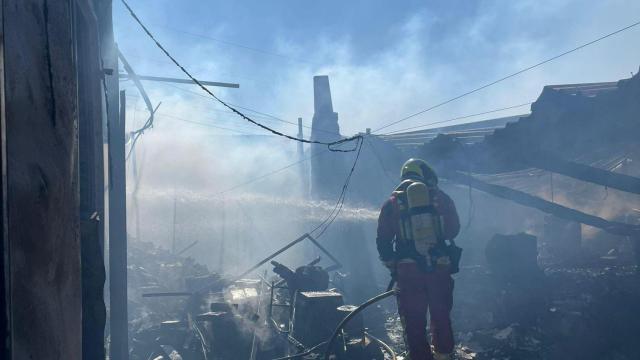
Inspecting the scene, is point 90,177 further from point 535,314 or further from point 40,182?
point 535,314

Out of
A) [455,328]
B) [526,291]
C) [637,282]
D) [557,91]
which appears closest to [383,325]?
[455,328]

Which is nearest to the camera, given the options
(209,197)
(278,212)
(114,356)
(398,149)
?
(114,356)

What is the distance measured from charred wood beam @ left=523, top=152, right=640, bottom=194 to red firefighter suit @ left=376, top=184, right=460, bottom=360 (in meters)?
5.06

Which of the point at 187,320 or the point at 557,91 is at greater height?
the point at 557,91

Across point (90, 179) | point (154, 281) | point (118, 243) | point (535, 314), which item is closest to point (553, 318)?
point (535, 314)

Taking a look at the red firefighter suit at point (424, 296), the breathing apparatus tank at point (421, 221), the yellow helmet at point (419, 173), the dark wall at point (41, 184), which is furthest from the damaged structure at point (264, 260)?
the yellow helmet at point (419, 173)

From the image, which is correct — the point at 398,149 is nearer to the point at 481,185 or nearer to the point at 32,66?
the point at 481,185

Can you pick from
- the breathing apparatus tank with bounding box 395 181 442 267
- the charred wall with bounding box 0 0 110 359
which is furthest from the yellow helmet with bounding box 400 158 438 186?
the charred wall with bounding box 0 0 110 359

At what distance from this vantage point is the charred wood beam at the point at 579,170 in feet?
33.3

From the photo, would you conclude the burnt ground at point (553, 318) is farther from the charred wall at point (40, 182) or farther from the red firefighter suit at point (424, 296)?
the charred wall at point (40, 182)

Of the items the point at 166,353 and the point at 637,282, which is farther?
the point at 637,282

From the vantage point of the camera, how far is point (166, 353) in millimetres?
9242

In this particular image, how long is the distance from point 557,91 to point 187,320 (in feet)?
31.2

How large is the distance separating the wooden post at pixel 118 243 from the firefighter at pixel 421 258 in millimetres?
4653
